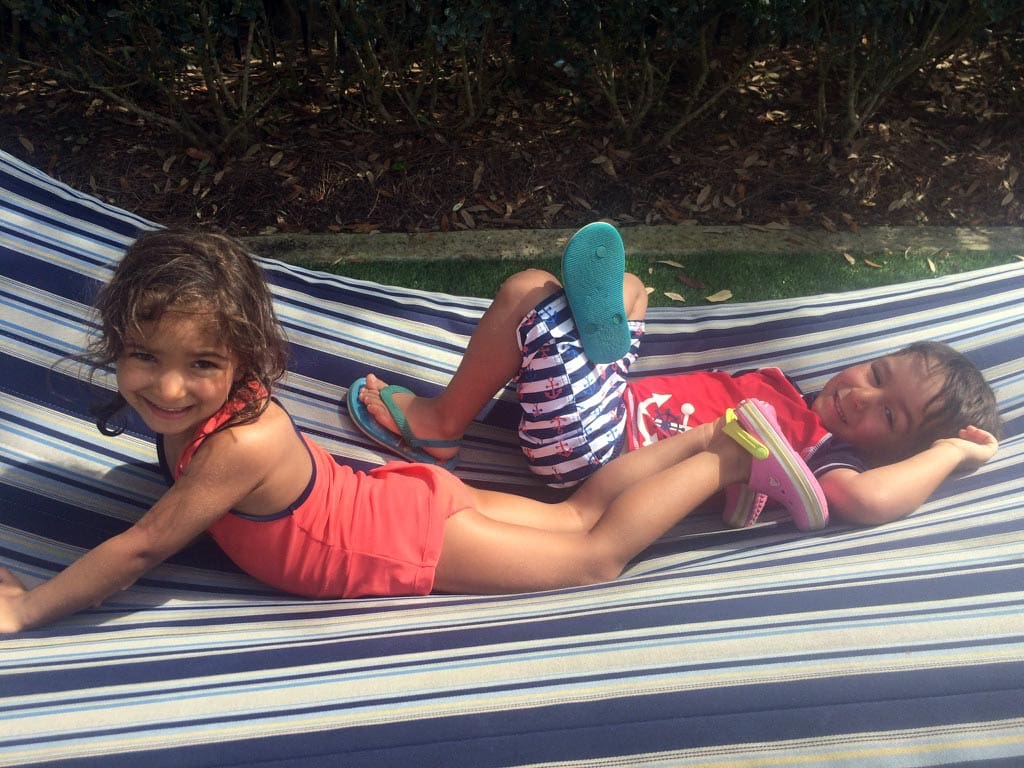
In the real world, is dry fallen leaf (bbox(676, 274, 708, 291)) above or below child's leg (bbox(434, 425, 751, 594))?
above

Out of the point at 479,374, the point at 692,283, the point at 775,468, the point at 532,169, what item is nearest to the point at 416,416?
the point at 479,374

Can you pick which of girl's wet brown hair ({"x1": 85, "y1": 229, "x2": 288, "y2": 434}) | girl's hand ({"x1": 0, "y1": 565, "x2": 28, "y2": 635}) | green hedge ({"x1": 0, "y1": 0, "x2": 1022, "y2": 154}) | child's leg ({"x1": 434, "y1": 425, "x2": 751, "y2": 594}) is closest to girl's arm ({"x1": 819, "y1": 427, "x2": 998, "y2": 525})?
child's leg ({"x1": 434, "y1": 425, "x2": 751, "y2": 594})

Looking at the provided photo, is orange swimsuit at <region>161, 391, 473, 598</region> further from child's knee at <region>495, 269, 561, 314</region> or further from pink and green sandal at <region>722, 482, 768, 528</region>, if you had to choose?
pink and green sandal at <region>722, 482, 768, 528</region>

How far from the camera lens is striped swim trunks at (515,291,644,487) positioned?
253 centimetres

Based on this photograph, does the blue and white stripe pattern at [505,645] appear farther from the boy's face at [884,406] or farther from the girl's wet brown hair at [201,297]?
the girl's wet brown hair at [201,297]

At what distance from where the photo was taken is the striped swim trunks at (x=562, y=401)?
2.53m

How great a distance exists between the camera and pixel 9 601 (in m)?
1.97

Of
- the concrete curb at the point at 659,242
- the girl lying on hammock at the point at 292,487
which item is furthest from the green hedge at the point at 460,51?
the girl lying on hammock at the point at 292,487

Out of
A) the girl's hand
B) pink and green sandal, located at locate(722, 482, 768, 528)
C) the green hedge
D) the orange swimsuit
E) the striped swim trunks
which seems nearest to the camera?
the girl's hand

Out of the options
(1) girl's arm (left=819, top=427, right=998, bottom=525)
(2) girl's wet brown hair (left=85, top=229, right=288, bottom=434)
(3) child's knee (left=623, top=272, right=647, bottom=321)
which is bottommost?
(1) girl's arm (left=819, top=427, right=998, bottom=525)

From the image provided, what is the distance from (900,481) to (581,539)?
2.66ft

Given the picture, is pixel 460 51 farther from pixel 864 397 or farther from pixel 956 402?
pixel 956 402

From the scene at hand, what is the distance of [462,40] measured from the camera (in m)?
4.50

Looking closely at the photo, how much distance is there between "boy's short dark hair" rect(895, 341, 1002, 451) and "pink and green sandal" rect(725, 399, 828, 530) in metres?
0.52
